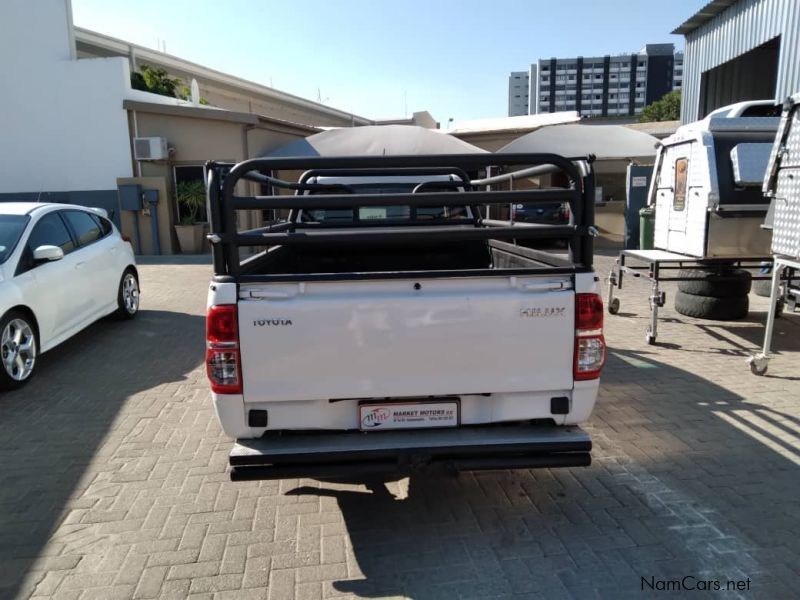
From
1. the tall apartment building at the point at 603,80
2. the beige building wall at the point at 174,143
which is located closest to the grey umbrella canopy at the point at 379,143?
the beige building wall at the point at 174,143

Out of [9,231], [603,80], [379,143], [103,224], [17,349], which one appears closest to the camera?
[17,349]

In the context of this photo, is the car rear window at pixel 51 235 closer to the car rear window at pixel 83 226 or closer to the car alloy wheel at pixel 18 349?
the car rear window at pixel 83 226

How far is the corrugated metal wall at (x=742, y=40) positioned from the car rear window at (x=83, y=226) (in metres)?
12.8

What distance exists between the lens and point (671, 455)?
4359 mm

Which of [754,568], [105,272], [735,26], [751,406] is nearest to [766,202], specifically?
[751,406]

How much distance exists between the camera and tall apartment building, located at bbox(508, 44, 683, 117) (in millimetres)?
128375

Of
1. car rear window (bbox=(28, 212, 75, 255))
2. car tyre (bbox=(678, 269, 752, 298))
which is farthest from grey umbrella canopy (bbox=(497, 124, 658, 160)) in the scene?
car rear window (bbox=(28, 212, 75, 255))

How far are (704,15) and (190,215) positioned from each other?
1484cm

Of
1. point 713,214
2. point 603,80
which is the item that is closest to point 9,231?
point 713,214

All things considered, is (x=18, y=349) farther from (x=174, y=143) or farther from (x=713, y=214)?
(x=174, y=143)

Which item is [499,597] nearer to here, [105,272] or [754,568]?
[754,568]

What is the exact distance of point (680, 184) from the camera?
8070mm

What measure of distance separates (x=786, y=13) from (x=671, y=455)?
12.5 meters

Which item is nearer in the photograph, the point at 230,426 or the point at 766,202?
the point at 230,426
